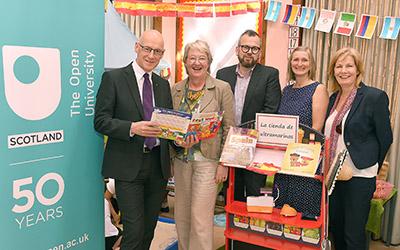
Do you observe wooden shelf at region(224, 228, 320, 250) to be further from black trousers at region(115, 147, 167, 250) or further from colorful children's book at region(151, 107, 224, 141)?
colorful children's book at region(151, 107, 224, 141)

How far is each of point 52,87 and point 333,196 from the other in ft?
Result: 6.10

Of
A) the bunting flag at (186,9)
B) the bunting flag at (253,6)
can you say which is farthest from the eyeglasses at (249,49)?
the bunting flag at (186,9)

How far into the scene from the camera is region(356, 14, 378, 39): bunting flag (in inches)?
145

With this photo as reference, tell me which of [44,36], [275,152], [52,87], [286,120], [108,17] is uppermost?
[108,17]

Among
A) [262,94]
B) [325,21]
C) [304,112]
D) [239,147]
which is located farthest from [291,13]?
[239,147]

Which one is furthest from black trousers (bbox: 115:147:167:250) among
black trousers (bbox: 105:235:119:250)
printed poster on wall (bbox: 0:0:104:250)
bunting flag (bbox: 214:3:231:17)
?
bunting flag (bbox: 214:3:231:17)

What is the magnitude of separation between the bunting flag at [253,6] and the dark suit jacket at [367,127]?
2.44m

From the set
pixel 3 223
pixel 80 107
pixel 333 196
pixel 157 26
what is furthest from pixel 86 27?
pixel 157 26

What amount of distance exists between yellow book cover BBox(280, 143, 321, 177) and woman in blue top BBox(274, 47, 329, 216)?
0.35 meters

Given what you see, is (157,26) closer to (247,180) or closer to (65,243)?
(247,180)

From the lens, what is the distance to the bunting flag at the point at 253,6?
456 cm

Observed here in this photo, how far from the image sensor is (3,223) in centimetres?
185

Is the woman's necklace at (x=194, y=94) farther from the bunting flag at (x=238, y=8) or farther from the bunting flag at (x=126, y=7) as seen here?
the bunting flag at (x=126, y=7)

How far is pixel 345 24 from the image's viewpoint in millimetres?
3836
